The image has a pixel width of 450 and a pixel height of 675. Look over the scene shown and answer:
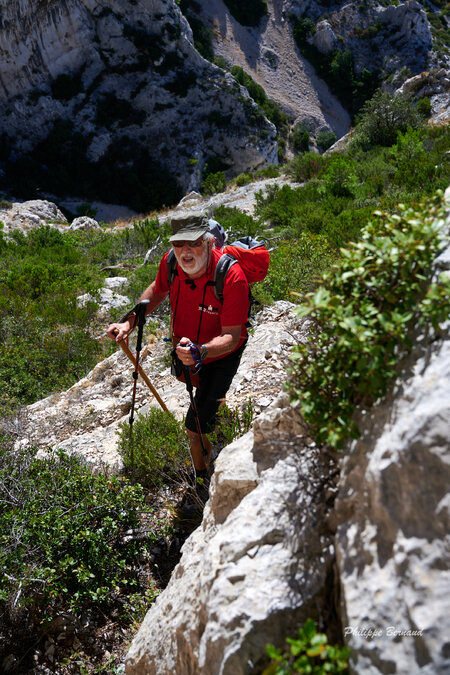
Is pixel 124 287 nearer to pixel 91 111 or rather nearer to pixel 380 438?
pixel 380 438

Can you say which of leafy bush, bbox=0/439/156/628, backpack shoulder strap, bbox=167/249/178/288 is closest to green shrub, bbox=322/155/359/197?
backpack shoulder strap, bbox=167/249/178/288

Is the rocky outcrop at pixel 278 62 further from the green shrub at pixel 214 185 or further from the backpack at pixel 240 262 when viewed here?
the backpack at pixel 240 262

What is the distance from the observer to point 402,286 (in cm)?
125

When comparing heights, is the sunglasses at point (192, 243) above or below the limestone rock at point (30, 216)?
below

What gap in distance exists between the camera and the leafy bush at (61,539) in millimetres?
2387

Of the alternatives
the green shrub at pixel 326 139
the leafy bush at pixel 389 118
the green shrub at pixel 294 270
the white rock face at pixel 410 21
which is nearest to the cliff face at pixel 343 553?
the green shrub at pixel 294 270

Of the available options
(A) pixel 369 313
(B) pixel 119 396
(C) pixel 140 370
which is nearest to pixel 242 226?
(B) pixel 119 396

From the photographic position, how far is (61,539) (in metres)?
2.58

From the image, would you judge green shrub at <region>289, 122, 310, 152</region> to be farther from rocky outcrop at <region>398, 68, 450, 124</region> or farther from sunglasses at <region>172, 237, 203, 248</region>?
sunglasses at <region>172, 237, 203, 248</region>

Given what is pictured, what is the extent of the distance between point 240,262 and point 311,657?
2.17 meters

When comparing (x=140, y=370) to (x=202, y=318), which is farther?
(x=140, y=370)

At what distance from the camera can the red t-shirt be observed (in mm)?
2617

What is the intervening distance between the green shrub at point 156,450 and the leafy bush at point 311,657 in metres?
2.09

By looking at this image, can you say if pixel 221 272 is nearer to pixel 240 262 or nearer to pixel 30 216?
pixel 240 262
